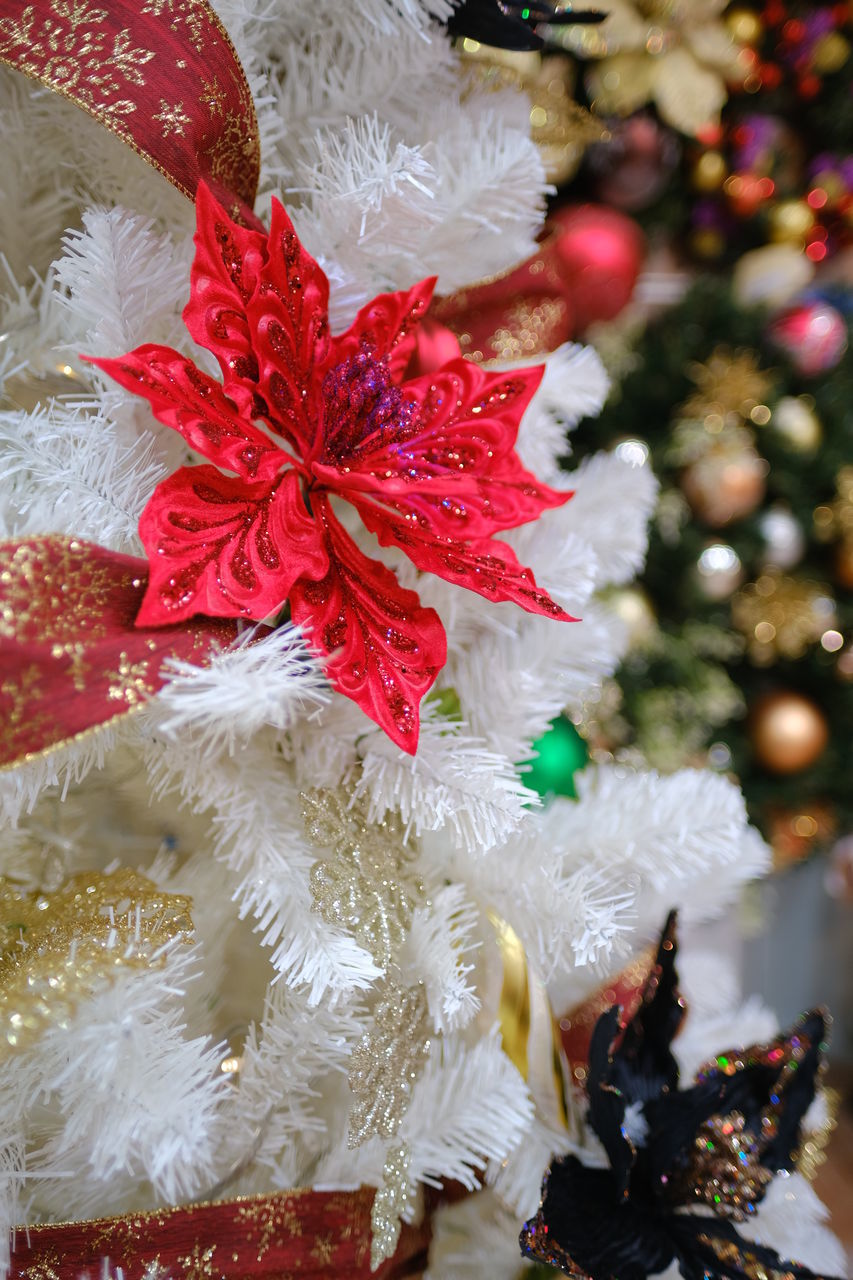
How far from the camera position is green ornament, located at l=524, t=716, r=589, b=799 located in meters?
0.44

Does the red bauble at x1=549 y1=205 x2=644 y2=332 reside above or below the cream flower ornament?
below

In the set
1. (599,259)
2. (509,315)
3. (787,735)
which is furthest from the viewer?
(787,735)

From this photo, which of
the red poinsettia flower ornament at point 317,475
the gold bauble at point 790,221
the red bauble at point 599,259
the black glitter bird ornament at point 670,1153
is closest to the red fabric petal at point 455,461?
the red poinsettia flower ornament at point 317,475

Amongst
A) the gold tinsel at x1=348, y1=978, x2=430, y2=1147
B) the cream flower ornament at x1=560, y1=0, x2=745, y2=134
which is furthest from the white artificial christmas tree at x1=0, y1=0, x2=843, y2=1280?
the cream flower ornament at x1=560, y1=0, x2=745, y2=134

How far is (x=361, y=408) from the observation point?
0.97 feet

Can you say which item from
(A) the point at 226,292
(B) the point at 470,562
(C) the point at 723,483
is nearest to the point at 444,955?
(B) the point at 470,562

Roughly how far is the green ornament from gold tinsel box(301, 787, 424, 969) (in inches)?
4.9

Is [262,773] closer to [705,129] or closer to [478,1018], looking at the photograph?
[478,1018]

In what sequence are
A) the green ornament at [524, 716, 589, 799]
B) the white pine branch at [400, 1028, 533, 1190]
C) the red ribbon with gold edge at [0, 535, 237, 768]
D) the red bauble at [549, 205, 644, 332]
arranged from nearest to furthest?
the red ribbon with gold edge at [0, 535, 237, 768] < the white pine branch at [400, 1028, 533, 1190] < the green ornament at [524, 716, 589, 799] < the red bauble at [549, 205, 644, 332]

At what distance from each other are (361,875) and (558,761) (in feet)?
0.60

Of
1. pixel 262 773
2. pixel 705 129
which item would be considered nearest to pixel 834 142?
pixel 705 129

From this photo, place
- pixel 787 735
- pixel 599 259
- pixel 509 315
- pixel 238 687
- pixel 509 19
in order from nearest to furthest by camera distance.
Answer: pixel 238 687
pixel 509 19
pixel 509 315
pixel 599 259
pixel 787 735

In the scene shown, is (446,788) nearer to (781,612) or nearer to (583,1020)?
(583,1020)

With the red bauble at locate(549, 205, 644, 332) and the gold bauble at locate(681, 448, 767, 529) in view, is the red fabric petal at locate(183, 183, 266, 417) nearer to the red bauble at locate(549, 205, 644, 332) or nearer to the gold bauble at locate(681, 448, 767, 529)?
the red bauble at locate(549, 205, 644, 332)
